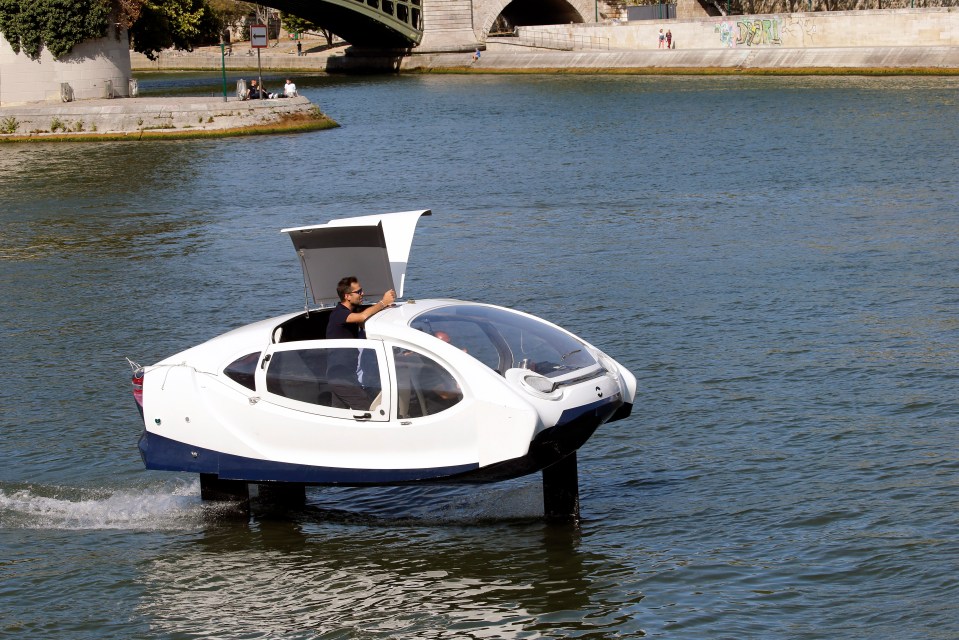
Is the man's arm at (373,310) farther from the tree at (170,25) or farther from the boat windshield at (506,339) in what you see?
the tree at (170,25)

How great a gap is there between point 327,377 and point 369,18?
87.1 m

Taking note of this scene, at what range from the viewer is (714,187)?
38.0 meters

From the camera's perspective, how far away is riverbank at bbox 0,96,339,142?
54.8 metres

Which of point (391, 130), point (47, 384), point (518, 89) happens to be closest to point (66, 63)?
point (391, 130)

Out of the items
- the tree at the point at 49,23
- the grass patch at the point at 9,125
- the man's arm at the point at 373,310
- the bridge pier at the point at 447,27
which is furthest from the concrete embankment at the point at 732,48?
the man's arm at the point at 373,310

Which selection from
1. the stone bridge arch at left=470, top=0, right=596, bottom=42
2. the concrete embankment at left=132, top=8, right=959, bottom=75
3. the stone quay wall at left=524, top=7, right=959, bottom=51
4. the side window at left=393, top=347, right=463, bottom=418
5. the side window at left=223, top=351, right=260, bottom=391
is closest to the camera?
the side window at left=393, top=347, right=463, bottom=418

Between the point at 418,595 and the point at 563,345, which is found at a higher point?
the point at 563,345

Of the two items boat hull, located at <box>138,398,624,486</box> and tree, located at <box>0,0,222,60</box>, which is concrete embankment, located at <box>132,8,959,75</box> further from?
boat hull, located at <box>138,398,624,486</box>

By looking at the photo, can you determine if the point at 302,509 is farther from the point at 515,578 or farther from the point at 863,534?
the point at 863,534

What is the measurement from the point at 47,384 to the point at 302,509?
6.70 meters

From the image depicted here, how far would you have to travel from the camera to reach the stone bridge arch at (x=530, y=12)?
105m

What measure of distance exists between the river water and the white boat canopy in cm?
246

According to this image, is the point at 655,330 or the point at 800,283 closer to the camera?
the point at 655,330

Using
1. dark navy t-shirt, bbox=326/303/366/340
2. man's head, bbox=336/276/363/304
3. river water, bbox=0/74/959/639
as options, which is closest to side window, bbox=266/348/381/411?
dark navy t-shirt, bbox=326/303/366/340
